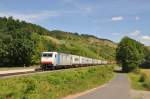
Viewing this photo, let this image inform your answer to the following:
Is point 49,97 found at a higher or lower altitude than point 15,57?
lower

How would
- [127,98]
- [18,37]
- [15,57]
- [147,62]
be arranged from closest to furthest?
[127,98]
[15,57]
[18,37]
[147,62]

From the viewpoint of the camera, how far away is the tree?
95625 millimetres

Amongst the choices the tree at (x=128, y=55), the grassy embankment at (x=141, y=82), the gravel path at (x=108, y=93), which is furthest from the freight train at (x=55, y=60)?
the tree at (x=128, y=55)

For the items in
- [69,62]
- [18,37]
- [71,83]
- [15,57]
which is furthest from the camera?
[18,37]

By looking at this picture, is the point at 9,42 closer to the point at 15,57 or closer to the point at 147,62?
the point at 15,57

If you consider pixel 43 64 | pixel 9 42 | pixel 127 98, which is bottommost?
pixel 127 98

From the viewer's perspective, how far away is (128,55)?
3797 inches

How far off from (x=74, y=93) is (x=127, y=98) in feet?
15.0

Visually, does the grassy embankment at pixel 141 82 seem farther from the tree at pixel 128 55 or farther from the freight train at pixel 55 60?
the tree at pixel 128 55

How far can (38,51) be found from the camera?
79.7 m

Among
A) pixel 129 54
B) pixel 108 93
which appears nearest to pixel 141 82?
pixel 108 93

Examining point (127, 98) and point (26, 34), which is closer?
point (127, 98)

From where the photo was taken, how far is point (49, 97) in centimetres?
2441

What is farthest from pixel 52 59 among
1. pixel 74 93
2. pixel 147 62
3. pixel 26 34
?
pixel 147 62
